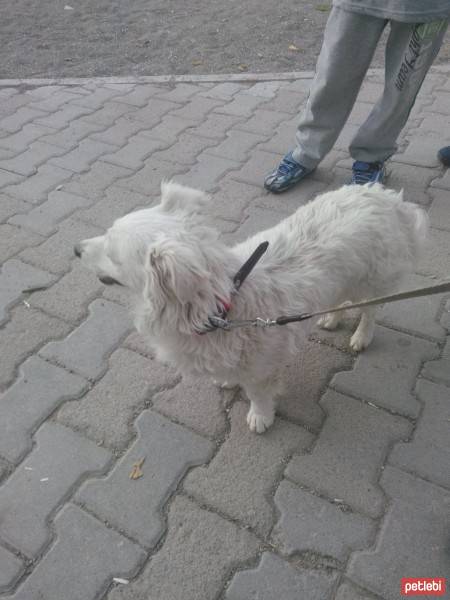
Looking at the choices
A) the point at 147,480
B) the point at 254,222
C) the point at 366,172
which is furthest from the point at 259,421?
the point at 366,172

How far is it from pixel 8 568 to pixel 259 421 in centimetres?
125

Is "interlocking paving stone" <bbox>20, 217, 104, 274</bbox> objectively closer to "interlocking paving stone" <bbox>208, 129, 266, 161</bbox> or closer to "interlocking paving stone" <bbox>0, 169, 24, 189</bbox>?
"interlocking paving stone" <bbox>0, 169, 24, 189</bbox>

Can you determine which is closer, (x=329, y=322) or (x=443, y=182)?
Result: (x=329, y=322)

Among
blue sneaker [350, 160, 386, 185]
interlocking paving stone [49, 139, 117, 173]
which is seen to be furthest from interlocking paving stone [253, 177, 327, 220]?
interlocking paving stone [49, 139, 117, 173]

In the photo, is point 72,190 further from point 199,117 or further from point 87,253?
point 87,253

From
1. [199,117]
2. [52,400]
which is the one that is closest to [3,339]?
[52,400]

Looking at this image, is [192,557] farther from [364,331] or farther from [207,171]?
[207,171]

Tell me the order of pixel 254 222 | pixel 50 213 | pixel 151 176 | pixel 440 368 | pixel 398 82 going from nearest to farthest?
pixel 440 368 < pixel 398 82 < pixel 254 222 < pixel 50 213 < pixel 151 176

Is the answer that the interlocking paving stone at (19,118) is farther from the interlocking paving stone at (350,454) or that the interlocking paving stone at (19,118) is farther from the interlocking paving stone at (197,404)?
the interlocking paving stone at (350,454)

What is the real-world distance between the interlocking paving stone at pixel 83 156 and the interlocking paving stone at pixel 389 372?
2996mm

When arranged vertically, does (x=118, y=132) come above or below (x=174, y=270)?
below

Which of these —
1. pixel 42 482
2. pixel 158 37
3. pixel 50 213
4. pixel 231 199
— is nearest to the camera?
pixel 42 482

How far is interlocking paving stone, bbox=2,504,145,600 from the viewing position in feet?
6.15

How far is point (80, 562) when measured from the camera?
1.95m
